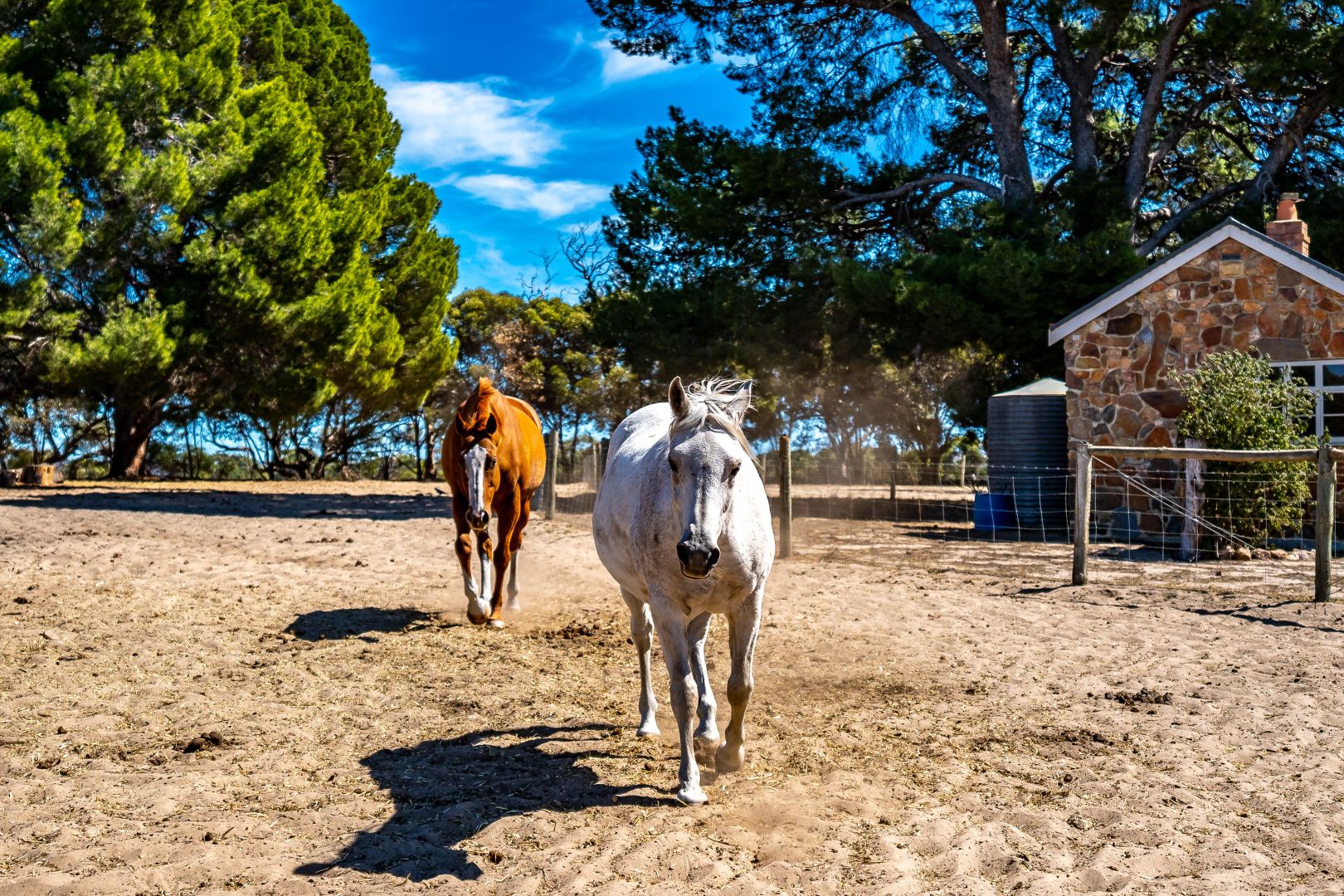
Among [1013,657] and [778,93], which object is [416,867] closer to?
[1013,657]

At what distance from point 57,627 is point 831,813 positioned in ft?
19.3

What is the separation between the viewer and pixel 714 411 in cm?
435

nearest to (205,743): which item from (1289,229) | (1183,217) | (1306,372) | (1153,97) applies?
(1306,372)

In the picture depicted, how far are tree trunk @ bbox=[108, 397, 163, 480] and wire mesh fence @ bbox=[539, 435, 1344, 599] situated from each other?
1136 cm

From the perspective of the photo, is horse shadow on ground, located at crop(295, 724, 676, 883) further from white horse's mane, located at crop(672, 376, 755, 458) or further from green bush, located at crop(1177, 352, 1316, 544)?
green bush, located at crop(1177, 352, 1316, 544)

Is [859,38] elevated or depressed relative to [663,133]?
elevated

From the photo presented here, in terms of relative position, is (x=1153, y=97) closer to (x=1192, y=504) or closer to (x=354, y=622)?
(x=1192, y=504)

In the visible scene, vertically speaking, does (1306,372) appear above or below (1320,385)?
above

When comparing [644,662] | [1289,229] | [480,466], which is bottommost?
[644,662]

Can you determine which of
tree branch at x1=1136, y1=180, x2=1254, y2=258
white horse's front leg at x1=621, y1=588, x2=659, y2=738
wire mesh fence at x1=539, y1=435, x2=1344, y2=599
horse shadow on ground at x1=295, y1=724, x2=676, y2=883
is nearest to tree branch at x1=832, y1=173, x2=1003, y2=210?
tree branch at x1=1136, y1=180, x2=1254, y2=258

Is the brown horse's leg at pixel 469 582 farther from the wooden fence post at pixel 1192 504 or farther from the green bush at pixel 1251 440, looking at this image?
the green bush at pixel 1251 440

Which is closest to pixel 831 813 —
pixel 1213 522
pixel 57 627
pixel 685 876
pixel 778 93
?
pixel 685 876

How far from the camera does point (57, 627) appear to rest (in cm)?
706

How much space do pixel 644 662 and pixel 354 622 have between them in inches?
140
